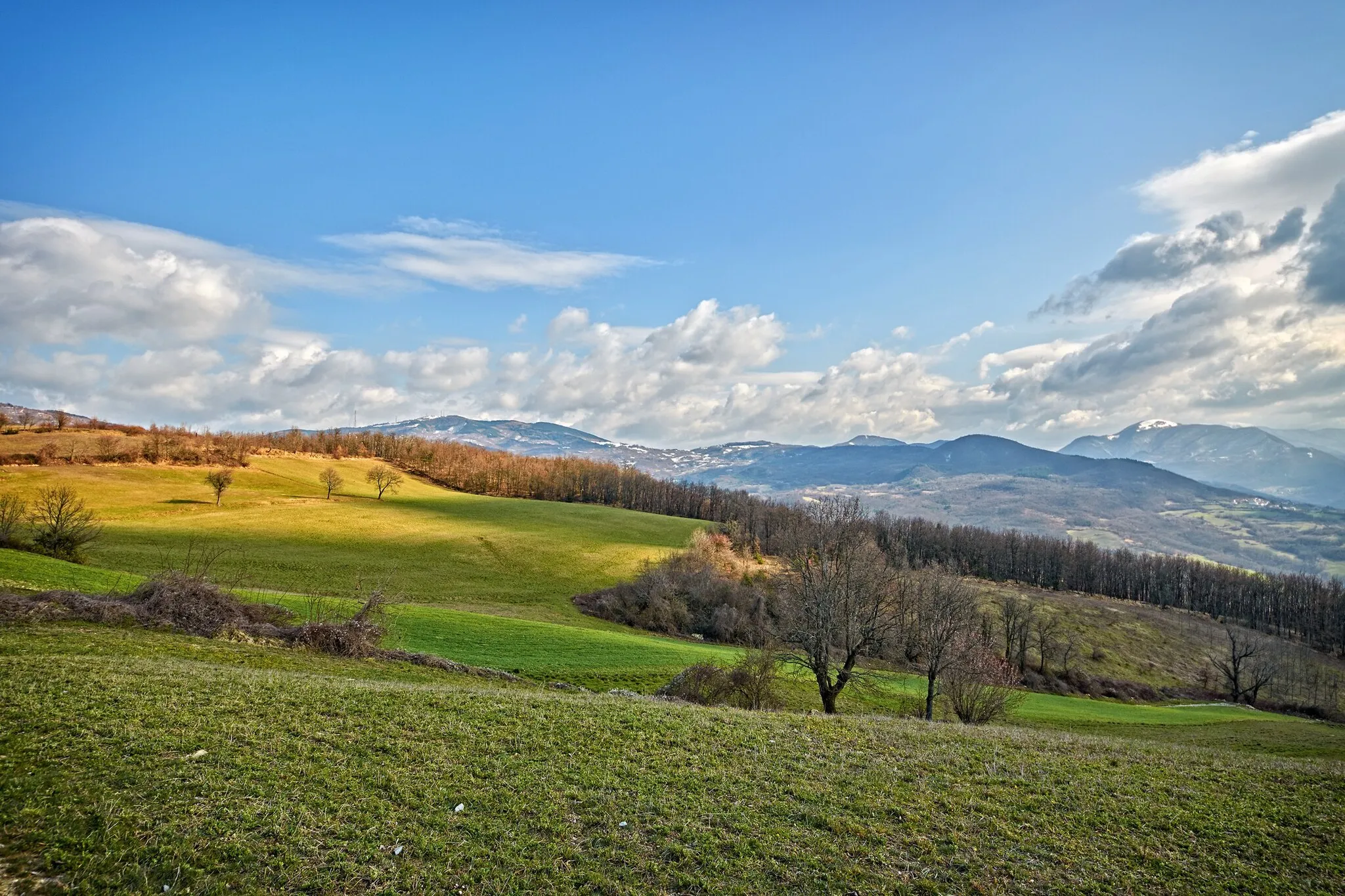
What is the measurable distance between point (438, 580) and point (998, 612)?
8443 cm

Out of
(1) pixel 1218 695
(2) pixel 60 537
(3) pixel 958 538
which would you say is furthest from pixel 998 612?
(2) pixel 60 537

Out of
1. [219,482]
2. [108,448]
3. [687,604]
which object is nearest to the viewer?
[687,604]

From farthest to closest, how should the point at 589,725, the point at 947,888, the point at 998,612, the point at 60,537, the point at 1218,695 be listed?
the point at 998,612, the point at 1218,695, the point at 60,537, the point at 589,725, the point at 947,888

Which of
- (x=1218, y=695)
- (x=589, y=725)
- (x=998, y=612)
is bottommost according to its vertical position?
(x=1218, y=695)

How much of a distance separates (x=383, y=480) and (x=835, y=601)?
115m

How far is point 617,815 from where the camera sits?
1189 centimetres

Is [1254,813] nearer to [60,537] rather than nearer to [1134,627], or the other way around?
[60,537]

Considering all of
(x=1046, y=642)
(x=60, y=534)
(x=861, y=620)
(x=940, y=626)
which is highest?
(x=60, y=534)

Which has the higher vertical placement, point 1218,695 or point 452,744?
point 452,744

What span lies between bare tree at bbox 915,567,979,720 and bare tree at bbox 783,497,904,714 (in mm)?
1832

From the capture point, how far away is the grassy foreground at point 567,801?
388 inches

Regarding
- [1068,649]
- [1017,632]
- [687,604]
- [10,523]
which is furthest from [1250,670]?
[10,523]

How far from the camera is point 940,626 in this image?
113ft

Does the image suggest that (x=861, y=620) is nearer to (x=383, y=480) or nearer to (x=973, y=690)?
(x=973, y=690)
